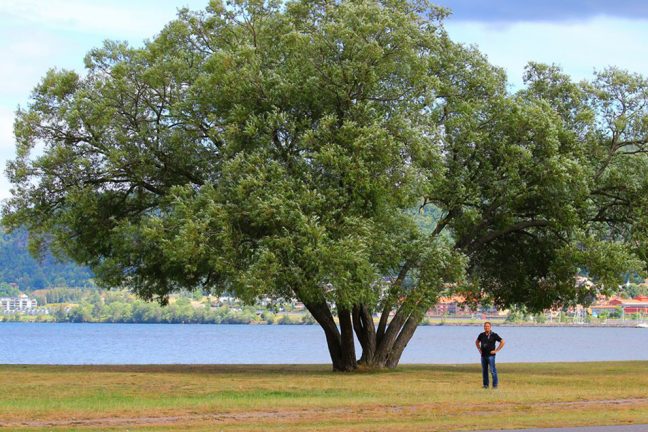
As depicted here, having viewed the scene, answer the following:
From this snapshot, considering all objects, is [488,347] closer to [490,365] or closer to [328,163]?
[490,365]

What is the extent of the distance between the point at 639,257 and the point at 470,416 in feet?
66.1

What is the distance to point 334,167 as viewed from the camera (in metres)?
35.6

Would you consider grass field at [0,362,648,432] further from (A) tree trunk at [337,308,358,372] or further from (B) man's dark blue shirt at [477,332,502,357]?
(A) tree trunk at [337,308,358,372]

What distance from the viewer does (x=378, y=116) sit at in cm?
3694

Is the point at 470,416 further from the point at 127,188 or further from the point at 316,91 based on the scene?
the point at 127,188

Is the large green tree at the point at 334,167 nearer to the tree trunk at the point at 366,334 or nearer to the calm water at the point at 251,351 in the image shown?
the tree trunk at the point at 366,334

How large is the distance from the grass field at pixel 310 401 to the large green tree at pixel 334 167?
376 centimetres

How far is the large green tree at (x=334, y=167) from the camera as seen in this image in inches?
1401

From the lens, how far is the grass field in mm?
21922

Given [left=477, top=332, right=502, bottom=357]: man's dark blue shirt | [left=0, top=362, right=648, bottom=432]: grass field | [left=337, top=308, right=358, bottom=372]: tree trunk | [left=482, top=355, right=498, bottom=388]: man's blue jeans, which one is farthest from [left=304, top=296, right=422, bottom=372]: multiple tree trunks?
[left=477, top=332, right=502, bottom=357]: man's dark blue shirt

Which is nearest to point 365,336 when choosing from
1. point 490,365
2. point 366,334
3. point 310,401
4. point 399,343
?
point 366,334

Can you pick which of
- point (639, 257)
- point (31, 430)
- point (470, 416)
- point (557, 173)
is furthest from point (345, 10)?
point (31, 430)

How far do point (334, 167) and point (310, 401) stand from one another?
11.2 metres

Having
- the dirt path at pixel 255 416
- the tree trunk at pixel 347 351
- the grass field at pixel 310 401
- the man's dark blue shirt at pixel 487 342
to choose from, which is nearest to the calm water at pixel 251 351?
the tree trunk at pixel 347 351
